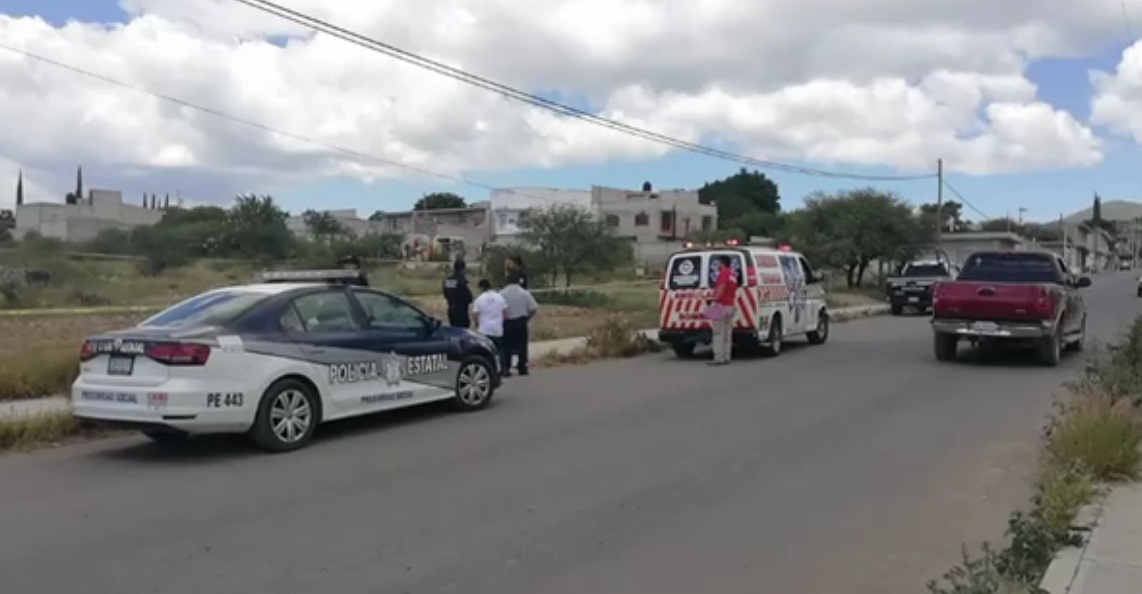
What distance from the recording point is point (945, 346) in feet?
61.3

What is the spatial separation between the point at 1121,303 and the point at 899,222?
37.5 feet

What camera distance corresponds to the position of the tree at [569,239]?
150 feet

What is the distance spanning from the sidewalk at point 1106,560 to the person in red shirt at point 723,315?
1085cm

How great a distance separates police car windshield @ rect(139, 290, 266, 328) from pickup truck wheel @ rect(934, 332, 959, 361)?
12273mm

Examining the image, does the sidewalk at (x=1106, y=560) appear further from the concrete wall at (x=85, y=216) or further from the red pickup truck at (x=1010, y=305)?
the concrete wall at (x=85, y=216)

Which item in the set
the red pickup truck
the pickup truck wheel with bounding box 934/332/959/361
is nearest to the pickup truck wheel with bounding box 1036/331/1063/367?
the red pickup truck

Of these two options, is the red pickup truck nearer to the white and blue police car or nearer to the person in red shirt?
the person in red shirt

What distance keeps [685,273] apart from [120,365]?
38.1ft

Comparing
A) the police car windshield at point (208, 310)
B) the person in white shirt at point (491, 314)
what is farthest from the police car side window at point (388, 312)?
the person in white shirt at point (491, 314)

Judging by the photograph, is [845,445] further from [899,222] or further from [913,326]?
[899,222]

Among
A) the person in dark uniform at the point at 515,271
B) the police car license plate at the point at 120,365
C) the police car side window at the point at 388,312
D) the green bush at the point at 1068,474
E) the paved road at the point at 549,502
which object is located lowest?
the paved road at the point at 549,502

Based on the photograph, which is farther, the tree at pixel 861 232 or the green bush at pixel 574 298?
the tree at pixel 861 232

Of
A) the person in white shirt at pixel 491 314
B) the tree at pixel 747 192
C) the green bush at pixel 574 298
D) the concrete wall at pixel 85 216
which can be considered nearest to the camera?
the person in white shirt at pixel 491 314

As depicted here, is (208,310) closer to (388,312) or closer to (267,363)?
(267,363)
